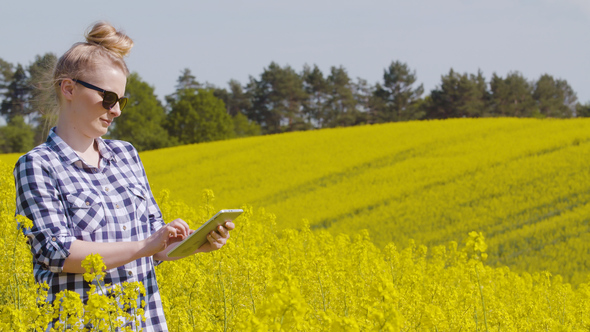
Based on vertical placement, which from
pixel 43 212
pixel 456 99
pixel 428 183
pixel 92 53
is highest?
pixel 456 99

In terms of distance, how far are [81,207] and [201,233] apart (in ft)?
1.28

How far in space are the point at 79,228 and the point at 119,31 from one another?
0.73 meters

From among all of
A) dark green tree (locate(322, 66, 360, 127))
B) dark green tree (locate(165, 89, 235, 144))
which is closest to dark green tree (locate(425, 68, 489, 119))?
dark green tree (locate(322, 66, 360, 127))

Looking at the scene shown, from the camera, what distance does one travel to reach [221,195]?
14.2 meters

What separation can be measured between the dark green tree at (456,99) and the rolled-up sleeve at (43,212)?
3663 centimetres

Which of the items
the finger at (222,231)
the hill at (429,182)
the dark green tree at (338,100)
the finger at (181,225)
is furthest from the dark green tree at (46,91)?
the dark green tree at (338,100)

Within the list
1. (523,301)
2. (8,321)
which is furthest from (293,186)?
(8,321)

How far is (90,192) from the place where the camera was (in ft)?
6.19

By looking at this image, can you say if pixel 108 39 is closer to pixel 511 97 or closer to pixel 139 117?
pixel 511 97

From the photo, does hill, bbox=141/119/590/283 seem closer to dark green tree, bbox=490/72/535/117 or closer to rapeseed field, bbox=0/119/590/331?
rapeseed field, bbox=0/119/590/331

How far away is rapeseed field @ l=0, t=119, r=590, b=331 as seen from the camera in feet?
9.59

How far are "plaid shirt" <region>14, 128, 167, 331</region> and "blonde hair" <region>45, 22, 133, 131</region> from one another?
0.66 feet

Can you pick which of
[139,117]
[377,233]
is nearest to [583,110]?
[139,117]

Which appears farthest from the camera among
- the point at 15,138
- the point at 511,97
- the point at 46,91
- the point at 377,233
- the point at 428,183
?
the point at 511,97
